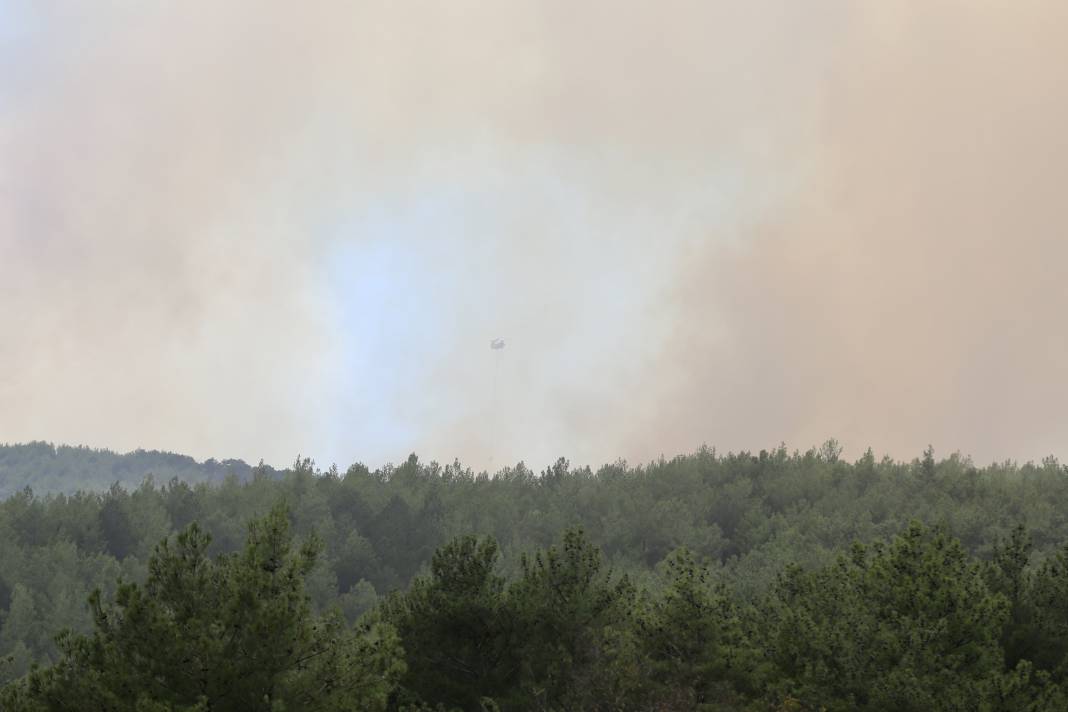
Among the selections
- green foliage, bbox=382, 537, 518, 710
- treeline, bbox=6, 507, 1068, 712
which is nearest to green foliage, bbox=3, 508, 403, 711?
treeline, bbox=6, 507, 1068, 712

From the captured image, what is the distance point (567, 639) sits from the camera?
101ft

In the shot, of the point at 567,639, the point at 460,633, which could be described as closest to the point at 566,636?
the point at 567,639

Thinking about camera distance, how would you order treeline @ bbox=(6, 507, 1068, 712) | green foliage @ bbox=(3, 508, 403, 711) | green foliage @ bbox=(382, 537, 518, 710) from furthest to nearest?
green foliage @ bbox=(382, 537, 518, 710) → treeline @ bbox=(6, 507, 1068, 712) → green foliage @ bbox=(3, 508, 403, 711)

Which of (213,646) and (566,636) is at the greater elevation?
(566,636)

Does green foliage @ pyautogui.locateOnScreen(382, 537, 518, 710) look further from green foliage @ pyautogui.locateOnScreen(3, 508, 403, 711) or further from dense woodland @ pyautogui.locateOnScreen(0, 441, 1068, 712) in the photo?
green foliage @ pyautogui.locateOnScreen(3, 508, 403, 711)

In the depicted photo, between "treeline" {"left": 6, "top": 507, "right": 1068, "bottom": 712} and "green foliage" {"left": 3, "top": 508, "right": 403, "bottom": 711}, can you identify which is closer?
"green foliage" {"left": 3, "top": 508, "right": 403, "bottom": 711}

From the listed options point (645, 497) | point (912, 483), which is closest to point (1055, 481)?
point (912, 483)

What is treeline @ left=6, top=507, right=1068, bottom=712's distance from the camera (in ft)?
68.9

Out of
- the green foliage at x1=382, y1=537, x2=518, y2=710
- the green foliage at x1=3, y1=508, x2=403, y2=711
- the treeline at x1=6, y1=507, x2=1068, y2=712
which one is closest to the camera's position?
the green foliage at x1=3, y1=508, x2=403, y2=711

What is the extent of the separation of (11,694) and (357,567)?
221ft

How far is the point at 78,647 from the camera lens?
2064 centimetres

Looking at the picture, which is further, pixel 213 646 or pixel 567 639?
pixel 567 639

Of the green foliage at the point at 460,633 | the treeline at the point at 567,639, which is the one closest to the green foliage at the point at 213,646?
the treeline at the point at 567,639

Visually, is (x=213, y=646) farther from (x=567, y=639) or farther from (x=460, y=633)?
(x=567, y=639)
